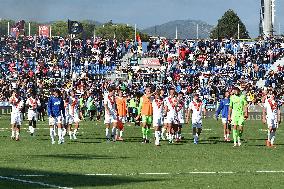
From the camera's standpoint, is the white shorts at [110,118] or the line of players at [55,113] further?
the white shorts at [110,118]

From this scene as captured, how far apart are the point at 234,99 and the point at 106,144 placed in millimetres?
5875

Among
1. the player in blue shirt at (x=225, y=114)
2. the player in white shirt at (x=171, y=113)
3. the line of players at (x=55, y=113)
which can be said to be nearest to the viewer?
the line of players at (x=55, y=113)

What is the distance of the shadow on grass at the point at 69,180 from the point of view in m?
19.7

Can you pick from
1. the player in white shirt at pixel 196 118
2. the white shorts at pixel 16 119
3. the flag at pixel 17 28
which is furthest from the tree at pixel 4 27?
the player in white shirt at pixel 196 118

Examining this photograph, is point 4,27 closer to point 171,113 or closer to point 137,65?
point 137,65

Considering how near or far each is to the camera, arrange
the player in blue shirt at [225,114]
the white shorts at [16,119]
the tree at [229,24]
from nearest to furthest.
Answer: the white shorts at [16,119], the player in blue shirt at [225,114], the tree at [229,24]

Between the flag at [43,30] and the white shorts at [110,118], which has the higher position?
the flag at [43,30]

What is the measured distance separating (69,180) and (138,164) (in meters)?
5.24

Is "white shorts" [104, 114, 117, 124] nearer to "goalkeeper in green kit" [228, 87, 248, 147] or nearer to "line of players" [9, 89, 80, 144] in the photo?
"line of players" [9, 89, 80, 144]

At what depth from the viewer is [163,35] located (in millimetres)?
110875

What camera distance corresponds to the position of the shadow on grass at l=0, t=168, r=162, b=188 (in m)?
19.7

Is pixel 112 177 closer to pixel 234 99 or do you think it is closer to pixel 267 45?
pixel 234 99

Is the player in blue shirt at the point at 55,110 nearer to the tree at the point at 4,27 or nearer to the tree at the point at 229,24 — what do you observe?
the tree at the point at 4,27

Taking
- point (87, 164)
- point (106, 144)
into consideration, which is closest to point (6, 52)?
point (106, 144)
